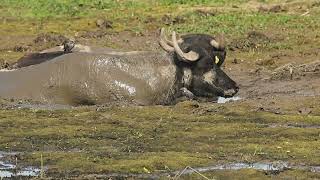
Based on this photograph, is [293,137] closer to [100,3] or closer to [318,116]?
[318,116]

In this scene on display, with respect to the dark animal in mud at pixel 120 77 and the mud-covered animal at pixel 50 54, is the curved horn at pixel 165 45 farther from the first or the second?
the mud-covered animal at pixel 50 54

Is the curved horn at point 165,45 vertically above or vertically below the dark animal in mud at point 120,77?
above

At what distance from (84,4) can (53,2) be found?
85cm

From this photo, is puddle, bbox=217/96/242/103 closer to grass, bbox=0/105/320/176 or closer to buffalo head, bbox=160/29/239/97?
buffalo head, bbox=160/29/239/97

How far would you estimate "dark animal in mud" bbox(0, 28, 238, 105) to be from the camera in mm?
12258

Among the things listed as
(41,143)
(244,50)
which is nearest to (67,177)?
(41,143)

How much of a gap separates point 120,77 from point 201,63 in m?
1.40

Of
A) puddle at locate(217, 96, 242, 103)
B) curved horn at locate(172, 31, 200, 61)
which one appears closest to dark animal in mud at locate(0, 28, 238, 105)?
curved horn at locate(172, 31, 200, 61)

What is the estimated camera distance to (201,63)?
13.1 metres

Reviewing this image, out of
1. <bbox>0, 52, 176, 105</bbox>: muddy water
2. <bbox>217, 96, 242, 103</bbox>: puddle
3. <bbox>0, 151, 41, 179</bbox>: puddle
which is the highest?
<bbox>0, 151, 41, 179</bbox>: puddle

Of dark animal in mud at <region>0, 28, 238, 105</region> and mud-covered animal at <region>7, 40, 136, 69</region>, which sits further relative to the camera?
mud-covered animal at <region>7, 40, 136, 69</region>

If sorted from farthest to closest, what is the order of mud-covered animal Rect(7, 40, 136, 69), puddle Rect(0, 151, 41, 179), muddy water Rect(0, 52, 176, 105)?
mud-covered animal Rect(7, 40, 136, 69), muddy water Rect(0, 52, 176, 105), puddle Rect(0, 151, 41, 179)

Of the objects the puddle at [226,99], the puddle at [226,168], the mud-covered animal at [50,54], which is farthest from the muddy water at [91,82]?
the puddle at [226,168]

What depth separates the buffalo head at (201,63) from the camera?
13004mm
